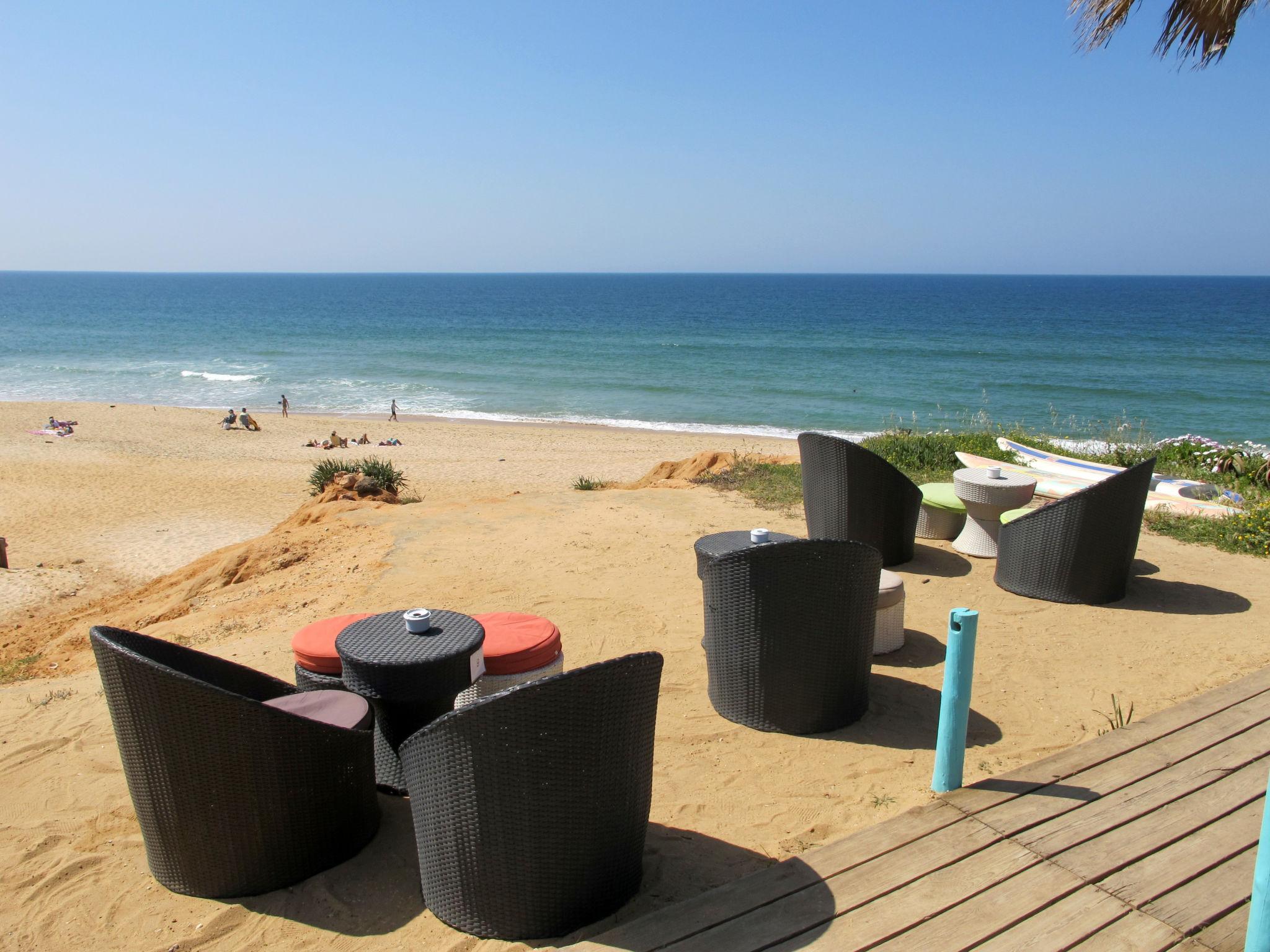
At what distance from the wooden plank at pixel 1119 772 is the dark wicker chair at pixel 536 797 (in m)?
1.44

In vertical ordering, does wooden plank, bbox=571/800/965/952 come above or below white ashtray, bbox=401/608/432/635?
below

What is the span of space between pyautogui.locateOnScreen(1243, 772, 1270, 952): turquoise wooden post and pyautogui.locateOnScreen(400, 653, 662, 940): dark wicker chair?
5.64ft

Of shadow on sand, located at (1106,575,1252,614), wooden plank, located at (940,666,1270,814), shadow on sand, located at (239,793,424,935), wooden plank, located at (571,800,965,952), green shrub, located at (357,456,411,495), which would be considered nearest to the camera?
wooden plank, located at (571,800,965,952)

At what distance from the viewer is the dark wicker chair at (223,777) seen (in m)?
2.82

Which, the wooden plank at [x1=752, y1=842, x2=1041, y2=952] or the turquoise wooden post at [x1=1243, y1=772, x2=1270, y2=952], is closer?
the turquoise wooden post at [x1=1243, y1=772, x2=1270, y2=952]

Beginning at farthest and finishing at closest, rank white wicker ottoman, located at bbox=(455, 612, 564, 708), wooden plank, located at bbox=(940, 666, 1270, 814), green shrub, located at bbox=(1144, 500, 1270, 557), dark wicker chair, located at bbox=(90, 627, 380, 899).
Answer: green shrub, located at bbox=(1144, 500, 1270, 557), white wicker ottoman, located at bbox=(455, 612, 564, 708), wooden plank, located at bbox=(940, 666, 1270, 814), dark wicker chair, located at bbox=(90, 627, 380, 899)

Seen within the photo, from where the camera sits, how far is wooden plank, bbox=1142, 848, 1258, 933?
276 cm

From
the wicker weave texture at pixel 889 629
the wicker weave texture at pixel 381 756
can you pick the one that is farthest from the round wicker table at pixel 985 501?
the wicker weave texture at pixel 381 756

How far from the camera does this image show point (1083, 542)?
589cm

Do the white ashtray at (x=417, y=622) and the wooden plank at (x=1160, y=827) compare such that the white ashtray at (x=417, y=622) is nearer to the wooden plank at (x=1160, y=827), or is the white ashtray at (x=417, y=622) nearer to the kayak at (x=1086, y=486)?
the wooden plank at (x=1160, y=827)

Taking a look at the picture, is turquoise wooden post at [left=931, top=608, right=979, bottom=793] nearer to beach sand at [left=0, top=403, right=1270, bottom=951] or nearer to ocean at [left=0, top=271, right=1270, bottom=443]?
beach sand at [left=0, top=403, right=1270, bottom=951]

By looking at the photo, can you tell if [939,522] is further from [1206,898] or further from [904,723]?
[1206,898]

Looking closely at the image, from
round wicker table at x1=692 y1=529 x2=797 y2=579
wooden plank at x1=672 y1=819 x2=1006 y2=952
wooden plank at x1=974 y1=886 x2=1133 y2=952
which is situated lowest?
wooden plank at x1=672 y1=819 x2=1006 y2=952

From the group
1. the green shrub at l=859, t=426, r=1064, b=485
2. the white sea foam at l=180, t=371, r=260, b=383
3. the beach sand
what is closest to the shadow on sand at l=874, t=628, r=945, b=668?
the beach sand
